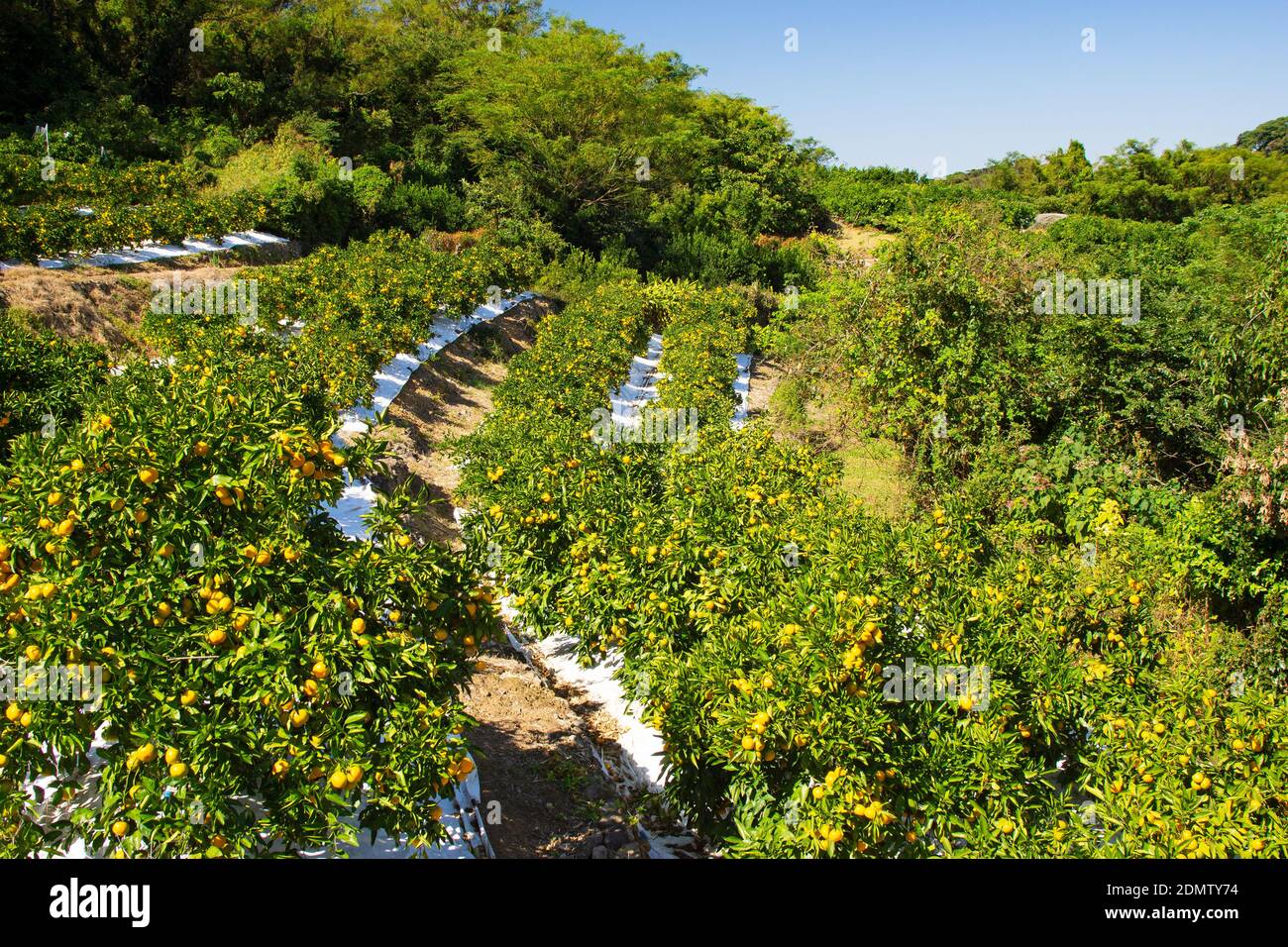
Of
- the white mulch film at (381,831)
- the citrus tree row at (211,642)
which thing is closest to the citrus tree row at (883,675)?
the citrus tree row at (211,642)

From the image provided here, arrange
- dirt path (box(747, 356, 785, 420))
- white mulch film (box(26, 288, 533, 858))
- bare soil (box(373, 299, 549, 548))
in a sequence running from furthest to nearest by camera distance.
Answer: dirt path (box(747, 356, 785, 420))
bare soil (box(373, 299, 549, 548))
white mulch film (box(26, 288, 533, 858))

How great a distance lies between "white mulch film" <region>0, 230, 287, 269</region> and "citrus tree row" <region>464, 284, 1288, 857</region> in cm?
936

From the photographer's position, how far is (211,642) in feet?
10.4

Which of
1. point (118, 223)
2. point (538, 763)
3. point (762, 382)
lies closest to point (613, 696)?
point (538, 763)

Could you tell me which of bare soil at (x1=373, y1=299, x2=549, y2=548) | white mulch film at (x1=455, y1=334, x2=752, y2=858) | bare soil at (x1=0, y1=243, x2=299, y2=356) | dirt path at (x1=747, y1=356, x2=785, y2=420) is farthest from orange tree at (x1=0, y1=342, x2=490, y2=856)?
dirt path at (x1=747, y1=356, x2=785, y2=420)

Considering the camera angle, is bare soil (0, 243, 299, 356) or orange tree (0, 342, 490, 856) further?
bare soil (0, 243, 299, 356)

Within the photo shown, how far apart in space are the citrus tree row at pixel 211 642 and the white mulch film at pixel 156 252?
10.2 metres

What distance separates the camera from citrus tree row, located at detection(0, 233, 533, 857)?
9.93 feet

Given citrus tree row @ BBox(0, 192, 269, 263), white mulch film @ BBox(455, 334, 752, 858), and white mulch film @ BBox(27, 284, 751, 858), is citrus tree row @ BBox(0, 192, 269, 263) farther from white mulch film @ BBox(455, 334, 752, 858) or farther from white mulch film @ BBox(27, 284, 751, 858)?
white mulch film @ BBox(455, 334, 752, 858)

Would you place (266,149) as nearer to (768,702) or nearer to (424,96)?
(424,96)

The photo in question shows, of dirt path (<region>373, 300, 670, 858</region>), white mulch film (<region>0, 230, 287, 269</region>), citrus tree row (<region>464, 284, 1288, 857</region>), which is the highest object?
white mulch film (<region>0, 230, 287, 269</region>)

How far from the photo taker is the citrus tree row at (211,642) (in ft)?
9.93
